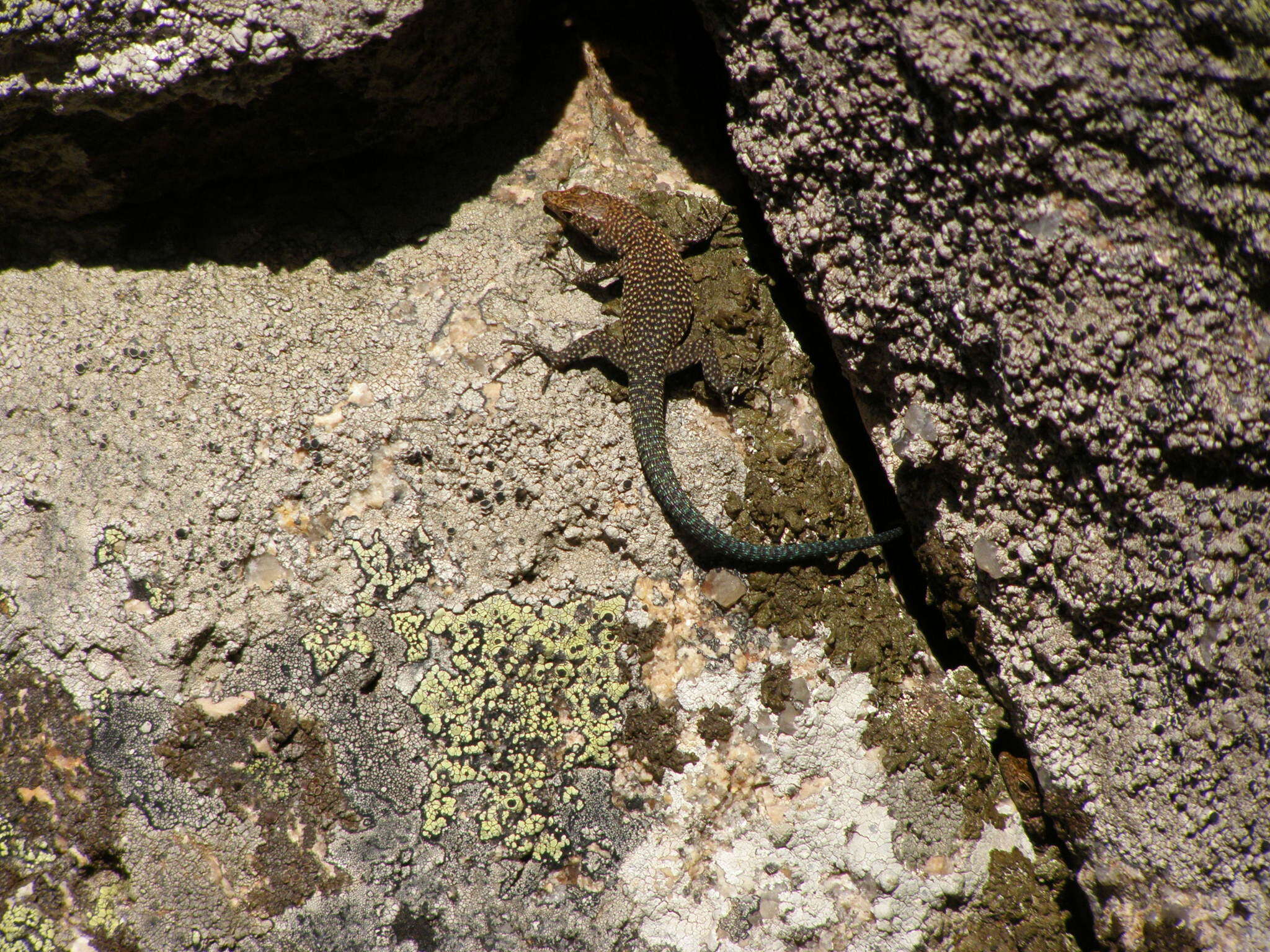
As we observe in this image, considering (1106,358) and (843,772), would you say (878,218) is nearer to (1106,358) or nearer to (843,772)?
(1106,358)

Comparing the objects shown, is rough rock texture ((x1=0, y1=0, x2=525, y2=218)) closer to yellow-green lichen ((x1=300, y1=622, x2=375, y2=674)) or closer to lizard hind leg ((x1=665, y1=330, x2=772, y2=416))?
lizard hind leg ((x1=665, y1=330, x2=772, y2=416))

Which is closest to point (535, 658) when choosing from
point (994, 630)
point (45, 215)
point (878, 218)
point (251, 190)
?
point (994, 630)

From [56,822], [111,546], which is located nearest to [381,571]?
[111,546]

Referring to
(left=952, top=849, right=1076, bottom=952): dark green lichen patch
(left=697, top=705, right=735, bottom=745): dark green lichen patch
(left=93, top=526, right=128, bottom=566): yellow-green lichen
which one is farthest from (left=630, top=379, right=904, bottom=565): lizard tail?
(left=93, top=526, right=128, bottom=566): yellow-green lichen

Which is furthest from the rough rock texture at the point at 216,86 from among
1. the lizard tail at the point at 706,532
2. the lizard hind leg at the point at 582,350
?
the lizard tail at the point at 706,532

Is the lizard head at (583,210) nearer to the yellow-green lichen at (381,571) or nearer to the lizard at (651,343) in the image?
the lizard at (651,343)

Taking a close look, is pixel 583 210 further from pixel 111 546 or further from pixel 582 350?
pixel 111 546
